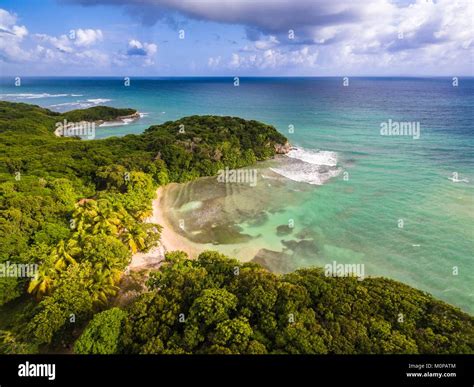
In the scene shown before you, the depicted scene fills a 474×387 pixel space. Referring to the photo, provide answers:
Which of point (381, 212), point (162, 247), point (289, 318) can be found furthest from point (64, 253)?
point (381, 212)

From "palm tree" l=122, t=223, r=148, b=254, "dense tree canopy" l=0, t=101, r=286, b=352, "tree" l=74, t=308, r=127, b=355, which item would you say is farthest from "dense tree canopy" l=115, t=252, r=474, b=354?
"palm tree" l=122, t=223, r=148, b=254

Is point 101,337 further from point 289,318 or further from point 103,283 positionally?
point 289,318

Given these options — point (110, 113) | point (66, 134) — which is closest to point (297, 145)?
point (66, 134)

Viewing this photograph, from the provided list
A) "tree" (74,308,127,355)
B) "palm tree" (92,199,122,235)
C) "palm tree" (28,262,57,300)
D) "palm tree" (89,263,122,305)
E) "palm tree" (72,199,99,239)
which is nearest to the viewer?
"tree" (74,308,127,355)

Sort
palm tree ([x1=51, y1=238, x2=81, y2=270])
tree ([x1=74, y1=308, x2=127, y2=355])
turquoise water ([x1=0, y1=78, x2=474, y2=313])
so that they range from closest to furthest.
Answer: tree ([x1=74, y1=308, x2=127, y2=355]) < palm tree ([x1=51, y1=238, x2=81, y2=270]) < turquoise water ([x1=0, y1=78, x2=474, y2=313])

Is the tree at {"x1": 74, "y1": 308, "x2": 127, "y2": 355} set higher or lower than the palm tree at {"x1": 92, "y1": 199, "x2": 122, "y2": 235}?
lower

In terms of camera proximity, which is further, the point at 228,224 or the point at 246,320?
the point at 228,224

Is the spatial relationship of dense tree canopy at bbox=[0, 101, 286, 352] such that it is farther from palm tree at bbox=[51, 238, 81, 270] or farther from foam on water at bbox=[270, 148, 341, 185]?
foam on water at bbox=[270, 148, 341, 185]
